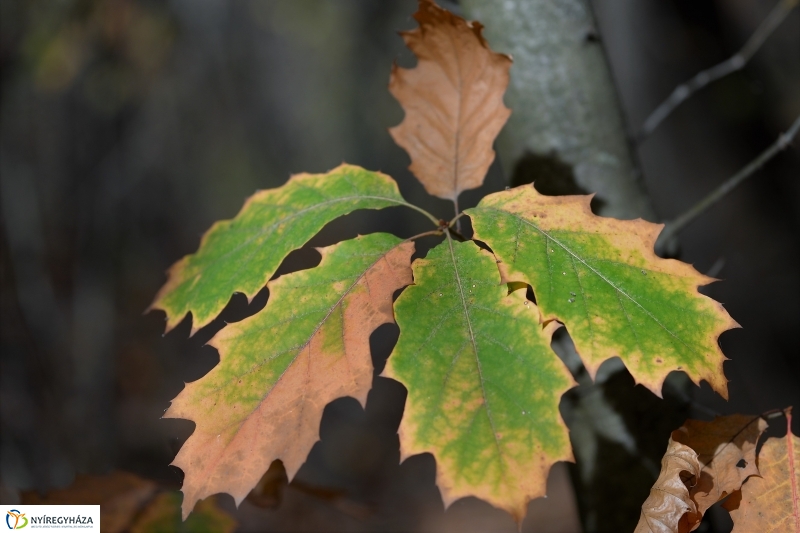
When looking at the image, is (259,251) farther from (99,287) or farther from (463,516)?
(99,287)

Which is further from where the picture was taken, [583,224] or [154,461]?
[154,461]

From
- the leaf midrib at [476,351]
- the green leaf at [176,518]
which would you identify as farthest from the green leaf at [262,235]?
the green leaf at [176,518]

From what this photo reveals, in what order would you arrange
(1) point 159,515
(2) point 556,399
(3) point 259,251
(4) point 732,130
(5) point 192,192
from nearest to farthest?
(2) point 556,399 < (3) point 259,251 < (1) point 159,515 < (4) point 732,130 < (5) point 192,192

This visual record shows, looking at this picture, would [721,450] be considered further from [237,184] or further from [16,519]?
[237,184]

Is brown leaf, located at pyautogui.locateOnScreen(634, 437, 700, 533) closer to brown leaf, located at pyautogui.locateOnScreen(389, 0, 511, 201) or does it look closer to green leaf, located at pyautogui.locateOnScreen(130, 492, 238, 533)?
brown leaf, located at pyautogui.locateOnScreen(389, 0, 511, 201)

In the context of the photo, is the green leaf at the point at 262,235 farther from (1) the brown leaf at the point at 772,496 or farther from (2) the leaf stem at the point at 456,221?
(1) the brown leaf at the point at 772,496

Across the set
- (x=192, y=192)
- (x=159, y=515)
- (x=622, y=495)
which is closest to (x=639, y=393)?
(x=622, y=495)
